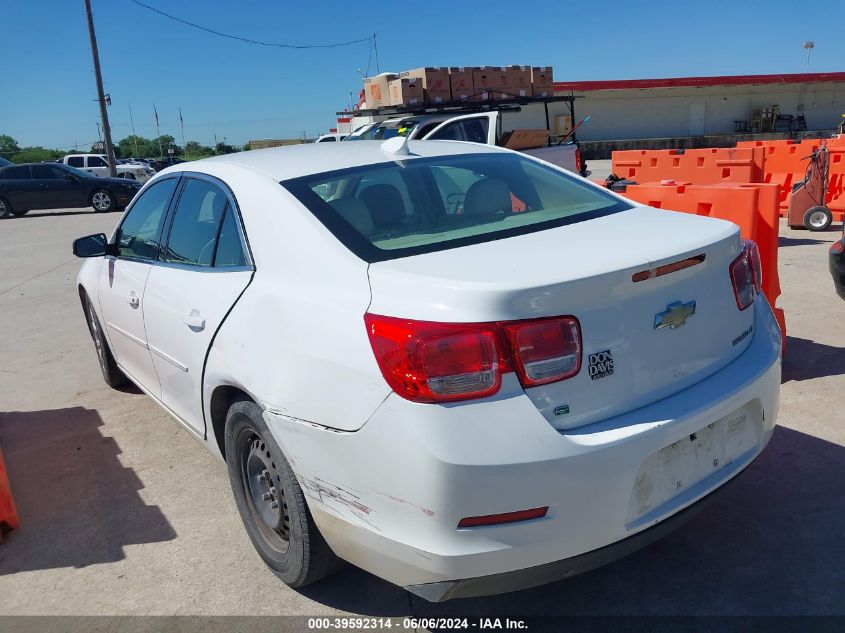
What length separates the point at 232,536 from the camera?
329cm

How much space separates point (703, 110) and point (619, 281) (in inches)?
1627

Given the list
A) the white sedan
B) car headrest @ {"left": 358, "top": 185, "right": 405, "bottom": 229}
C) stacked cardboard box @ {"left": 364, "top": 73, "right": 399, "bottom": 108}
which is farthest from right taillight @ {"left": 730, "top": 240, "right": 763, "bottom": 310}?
stacked cardboard box @ {"left": 364, "top": 73, "right": 399, "bottom": 108}

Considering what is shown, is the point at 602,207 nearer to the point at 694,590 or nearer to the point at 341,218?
the point at 341,218

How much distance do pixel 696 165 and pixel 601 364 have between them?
10.1 meters

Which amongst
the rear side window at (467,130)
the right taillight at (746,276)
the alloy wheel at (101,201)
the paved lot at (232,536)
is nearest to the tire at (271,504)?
the paved lot at (232,536)

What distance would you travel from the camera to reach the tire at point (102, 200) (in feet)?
70.6

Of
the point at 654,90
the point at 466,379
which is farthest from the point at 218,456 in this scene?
the point at 654,90

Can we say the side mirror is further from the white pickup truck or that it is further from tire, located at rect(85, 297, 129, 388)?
the white pickup truck

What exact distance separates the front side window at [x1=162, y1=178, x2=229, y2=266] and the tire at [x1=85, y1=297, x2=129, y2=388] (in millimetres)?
1742

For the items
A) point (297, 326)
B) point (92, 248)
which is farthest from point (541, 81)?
point (297, 326)

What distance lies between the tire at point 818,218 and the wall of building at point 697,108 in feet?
96.2

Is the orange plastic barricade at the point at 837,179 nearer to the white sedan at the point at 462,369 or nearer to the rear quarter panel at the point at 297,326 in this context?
the white sedan at the point at 462,369

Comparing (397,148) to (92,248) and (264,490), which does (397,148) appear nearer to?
(264,490)

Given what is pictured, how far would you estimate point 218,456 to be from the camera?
3.22m
